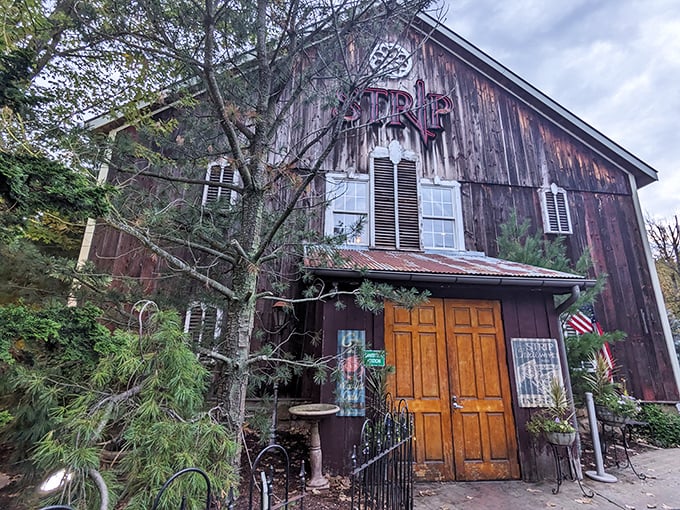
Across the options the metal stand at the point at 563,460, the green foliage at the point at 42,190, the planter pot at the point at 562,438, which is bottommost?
the metal stand at the point at 563,460

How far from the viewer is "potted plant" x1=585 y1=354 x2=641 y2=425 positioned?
17.2ft

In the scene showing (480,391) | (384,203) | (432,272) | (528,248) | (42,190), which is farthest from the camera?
(384,203)

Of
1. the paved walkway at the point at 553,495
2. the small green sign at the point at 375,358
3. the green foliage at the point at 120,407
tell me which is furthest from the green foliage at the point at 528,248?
the green foliage at the point at 120,407

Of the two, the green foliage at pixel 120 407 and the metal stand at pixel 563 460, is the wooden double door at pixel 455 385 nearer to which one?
the metal stand at pixel 563 460

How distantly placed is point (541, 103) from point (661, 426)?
8244mm

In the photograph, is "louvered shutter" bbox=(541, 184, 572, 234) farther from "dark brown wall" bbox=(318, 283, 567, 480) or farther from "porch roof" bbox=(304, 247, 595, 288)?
"dark brown wall" bbox=(318, 283, 567, 480)

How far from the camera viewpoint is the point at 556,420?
15.3ft

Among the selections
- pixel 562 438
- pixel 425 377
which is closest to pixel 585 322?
pixel 562 438

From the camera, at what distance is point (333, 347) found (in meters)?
4.91

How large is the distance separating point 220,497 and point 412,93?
367 inches

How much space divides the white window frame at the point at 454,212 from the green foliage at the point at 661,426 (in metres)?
5.29

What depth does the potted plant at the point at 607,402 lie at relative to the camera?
5246mm

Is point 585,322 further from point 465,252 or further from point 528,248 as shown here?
point 465,252

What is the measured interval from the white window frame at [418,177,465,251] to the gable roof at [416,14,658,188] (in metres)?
3.54
